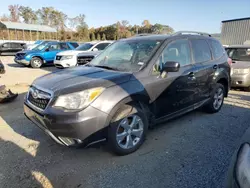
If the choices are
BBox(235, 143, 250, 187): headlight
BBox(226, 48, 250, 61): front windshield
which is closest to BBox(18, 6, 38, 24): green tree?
BBox(226, 48, 250, 61): front windshield

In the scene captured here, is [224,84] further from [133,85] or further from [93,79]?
[93,79]

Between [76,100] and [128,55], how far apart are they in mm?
1488

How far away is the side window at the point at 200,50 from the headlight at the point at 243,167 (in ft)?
9.35

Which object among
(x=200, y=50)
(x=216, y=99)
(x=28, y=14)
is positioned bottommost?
(x=216, y=99)

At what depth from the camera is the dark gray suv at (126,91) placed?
2.63m

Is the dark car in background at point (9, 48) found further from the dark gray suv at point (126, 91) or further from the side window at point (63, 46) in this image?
the dark gray suv at point (126, 91)

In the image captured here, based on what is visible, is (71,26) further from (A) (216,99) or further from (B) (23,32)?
(A) (216,99)

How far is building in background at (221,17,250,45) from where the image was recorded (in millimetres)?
21077

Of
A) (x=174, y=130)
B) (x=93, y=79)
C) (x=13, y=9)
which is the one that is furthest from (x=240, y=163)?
(x=13, y=9)

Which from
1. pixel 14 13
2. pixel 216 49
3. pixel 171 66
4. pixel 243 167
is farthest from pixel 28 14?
pixel 243 167

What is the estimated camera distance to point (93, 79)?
2908 millimetres

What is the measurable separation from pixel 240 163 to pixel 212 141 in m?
2.30

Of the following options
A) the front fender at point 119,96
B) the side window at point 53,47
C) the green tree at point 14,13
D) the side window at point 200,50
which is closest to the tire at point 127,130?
the front fender at point 119,96

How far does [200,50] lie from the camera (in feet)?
14.1
